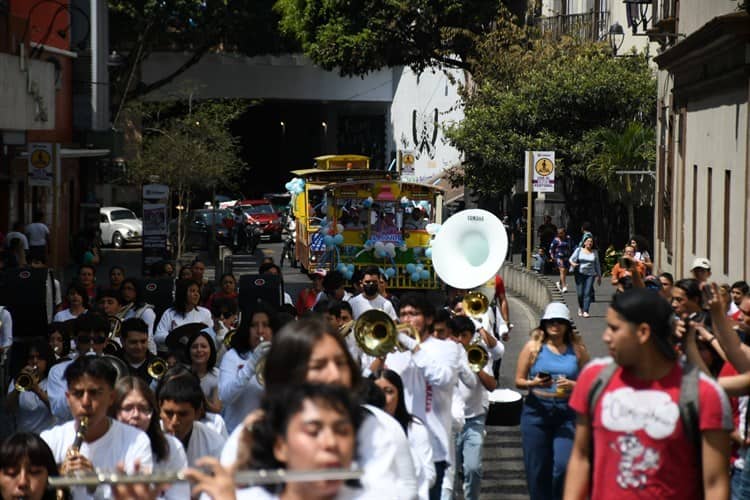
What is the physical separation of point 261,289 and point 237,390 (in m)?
7.82

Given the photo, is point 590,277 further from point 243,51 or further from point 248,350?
point 243,51

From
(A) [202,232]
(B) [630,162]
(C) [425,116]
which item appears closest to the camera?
(B) [630,162]

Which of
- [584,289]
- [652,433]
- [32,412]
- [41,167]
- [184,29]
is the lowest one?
[584,289]

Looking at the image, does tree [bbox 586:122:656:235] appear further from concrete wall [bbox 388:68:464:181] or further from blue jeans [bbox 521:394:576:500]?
blue jeans [bbox 521:394:576:500]

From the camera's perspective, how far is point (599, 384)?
6.10 meters

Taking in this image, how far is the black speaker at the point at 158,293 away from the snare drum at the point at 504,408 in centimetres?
497

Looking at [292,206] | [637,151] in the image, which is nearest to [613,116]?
[637,151]

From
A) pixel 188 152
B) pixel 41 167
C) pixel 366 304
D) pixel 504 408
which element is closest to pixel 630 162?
pixel 188 152


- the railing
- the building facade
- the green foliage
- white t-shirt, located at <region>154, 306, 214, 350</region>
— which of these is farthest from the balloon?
white t-shirt, located at <region>154, 306, 214, 350</region>

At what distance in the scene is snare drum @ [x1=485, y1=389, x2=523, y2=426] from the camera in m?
12.2

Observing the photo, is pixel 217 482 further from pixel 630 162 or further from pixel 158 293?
pixel 630 162

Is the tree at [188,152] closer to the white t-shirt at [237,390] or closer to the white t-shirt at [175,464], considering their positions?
the white t-shirt at [237,390]

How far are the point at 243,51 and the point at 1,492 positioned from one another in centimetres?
5330

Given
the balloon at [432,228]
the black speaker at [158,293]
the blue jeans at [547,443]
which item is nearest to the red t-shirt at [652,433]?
the blue jeans at [547,443]
